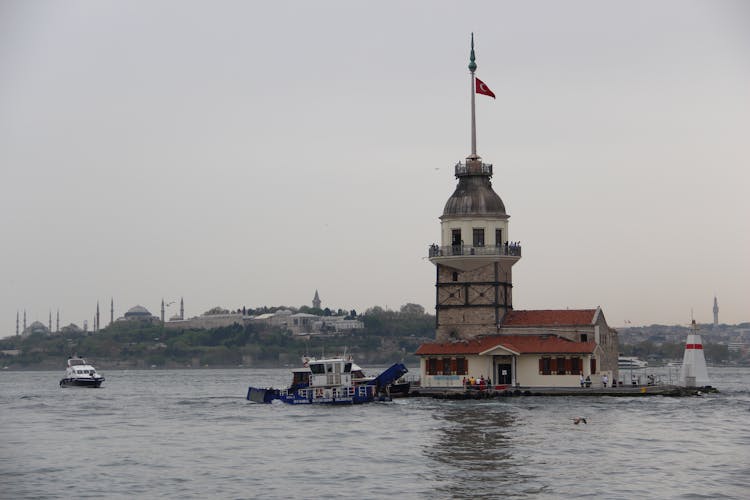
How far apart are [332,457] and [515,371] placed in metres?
33.3

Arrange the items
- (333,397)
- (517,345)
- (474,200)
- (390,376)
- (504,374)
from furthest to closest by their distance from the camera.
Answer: (474,200), (504,374), (517,345), (390,376), (333,397)

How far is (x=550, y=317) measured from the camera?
289 ft

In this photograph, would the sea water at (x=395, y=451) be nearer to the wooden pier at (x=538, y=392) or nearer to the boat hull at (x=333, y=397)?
the wooden pier at (x=538, y=392)

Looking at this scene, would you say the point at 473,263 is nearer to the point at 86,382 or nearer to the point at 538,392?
the point at 538,392

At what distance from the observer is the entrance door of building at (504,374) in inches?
3366

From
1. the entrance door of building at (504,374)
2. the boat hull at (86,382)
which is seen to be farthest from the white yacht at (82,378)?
the entrance door of building at (504,374)

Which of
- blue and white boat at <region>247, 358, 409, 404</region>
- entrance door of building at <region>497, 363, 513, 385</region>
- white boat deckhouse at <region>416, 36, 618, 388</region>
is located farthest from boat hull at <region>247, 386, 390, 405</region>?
entrance door of building at <region>497, 363, 513, 385</region>

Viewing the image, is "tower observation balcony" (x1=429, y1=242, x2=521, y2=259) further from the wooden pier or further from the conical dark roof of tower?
the wooden pier

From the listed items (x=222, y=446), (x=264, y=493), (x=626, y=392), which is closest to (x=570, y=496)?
(x=264, y=493)

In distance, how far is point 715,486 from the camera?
4403cm

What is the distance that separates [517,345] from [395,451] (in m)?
31.8

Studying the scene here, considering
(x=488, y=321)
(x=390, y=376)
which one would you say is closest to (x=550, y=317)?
(x=488, y=321)

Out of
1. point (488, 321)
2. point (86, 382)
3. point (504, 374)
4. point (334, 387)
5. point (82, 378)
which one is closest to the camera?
point (334, 387)

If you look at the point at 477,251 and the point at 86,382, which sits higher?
the point at 477,251
